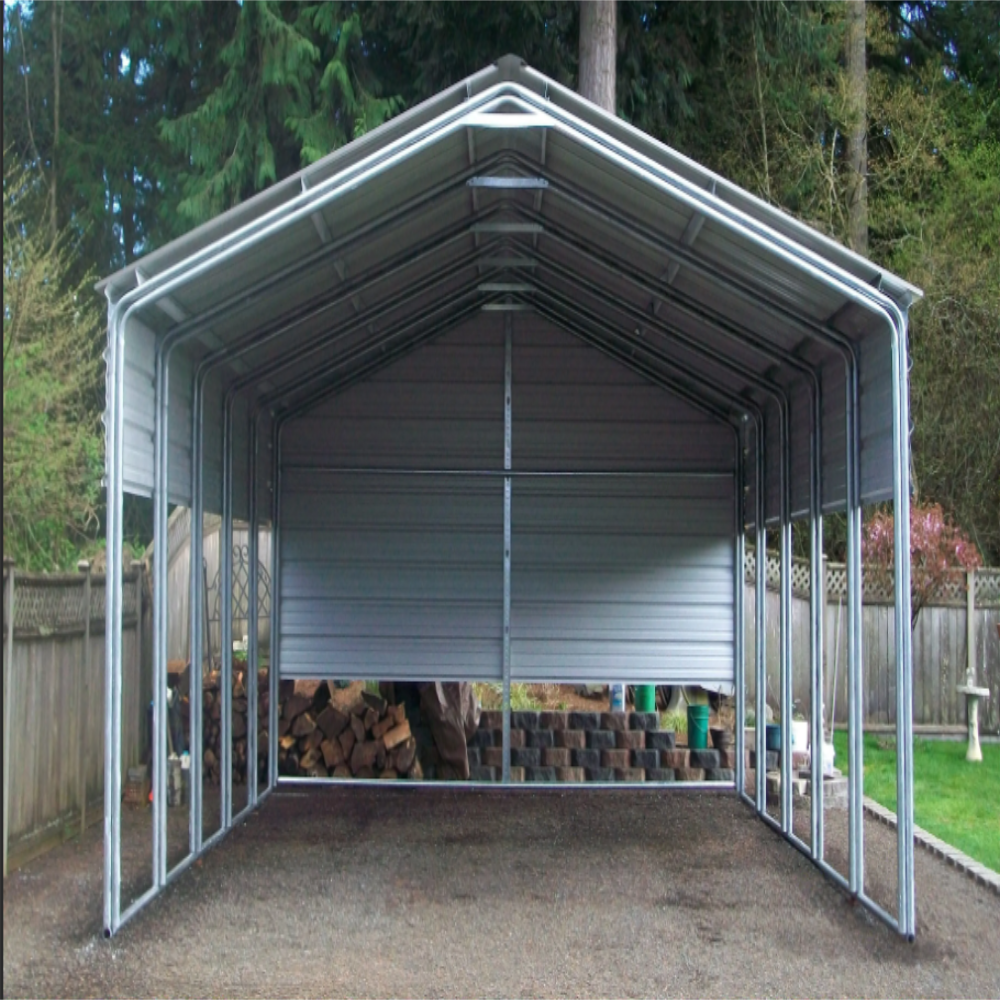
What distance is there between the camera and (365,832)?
8.94 m

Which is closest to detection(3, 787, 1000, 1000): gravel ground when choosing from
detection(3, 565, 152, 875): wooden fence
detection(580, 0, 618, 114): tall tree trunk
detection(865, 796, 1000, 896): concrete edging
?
detection(865, 796, 1000, 896): concrete edging

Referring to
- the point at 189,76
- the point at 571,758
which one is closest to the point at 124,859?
the point at 571,758

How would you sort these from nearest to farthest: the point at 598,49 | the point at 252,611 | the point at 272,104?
→ 1. the point at 252,611
2. the point at 598,49
3. the point at 272,104

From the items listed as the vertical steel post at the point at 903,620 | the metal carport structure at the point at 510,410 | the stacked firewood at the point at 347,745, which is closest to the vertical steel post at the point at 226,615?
the metal carport structure at the point at 510,410

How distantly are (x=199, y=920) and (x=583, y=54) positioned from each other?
10596mm

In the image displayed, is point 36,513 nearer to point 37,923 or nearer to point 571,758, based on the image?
point 571,758

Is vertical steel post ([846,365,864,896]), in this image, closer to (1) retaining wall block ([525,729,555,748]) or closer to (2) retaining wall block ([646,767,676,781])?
(2) retaining wall block ([646,767,676,781])

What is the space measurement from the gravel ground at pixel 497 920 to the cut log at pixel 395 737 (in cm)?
148

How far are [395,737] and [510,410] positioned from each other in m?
2.81

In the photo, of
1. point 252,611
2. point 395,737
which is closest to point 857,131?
point 395,737

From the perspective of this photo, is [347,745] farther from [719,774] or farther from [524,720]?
[719,774]

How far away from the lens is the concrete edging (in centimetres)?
764

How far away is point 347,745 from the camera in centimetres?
1092

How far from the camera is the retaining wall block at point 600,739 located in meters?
11.0
